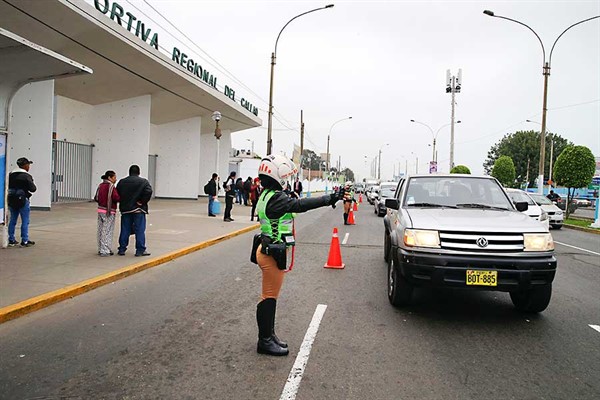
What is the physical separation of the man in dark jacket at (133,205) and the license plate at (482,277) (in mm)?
6275

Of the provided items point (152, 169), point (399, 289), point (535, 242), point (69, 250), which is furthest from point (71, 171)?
point (535, 242)

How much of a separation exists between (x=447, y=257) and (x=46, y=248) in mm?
7956

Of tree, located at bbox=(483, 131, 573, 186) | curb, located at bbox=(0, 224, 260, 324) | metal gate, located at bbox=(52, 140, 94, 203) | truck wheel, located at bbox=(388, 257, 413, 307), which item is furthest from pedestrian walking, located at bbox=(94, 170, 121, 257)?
tree, located at bbox=(483, 131, 573, 186)

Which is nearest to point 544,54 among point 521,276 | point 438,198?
point 438,198

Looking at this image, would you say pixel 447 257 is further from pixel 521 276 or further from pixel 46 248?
pixel 46 248

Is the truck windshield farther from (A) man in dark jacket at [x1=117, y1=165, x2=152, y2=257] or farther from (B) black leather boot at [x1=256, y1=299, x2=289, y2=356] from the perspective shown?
(A) man in dark jacket at [x1=117, y1=165, x2=152, y2=257]

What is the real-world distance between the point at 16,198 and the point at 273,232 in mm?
7139

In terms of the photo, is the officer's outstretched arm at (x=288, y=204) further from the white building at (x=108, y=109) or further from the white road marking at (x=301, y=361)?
the white building at (x=108, y=109)

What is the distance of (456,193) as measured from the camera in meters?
6.55

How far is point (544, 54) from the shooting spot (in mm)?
22906

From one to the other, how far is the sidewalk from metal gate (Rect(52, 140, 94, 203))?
16.4 feet

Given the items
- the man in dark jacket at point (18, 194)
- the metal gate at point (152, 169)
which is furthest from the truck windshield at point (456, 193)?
the metal gate at point (152, 169)

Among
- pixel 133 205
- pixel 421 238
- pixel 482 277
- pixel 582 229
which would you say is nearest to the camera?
pixel 482 277

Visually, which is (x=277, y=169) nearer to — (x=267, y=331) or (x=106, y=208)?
(x=267, y=331)
